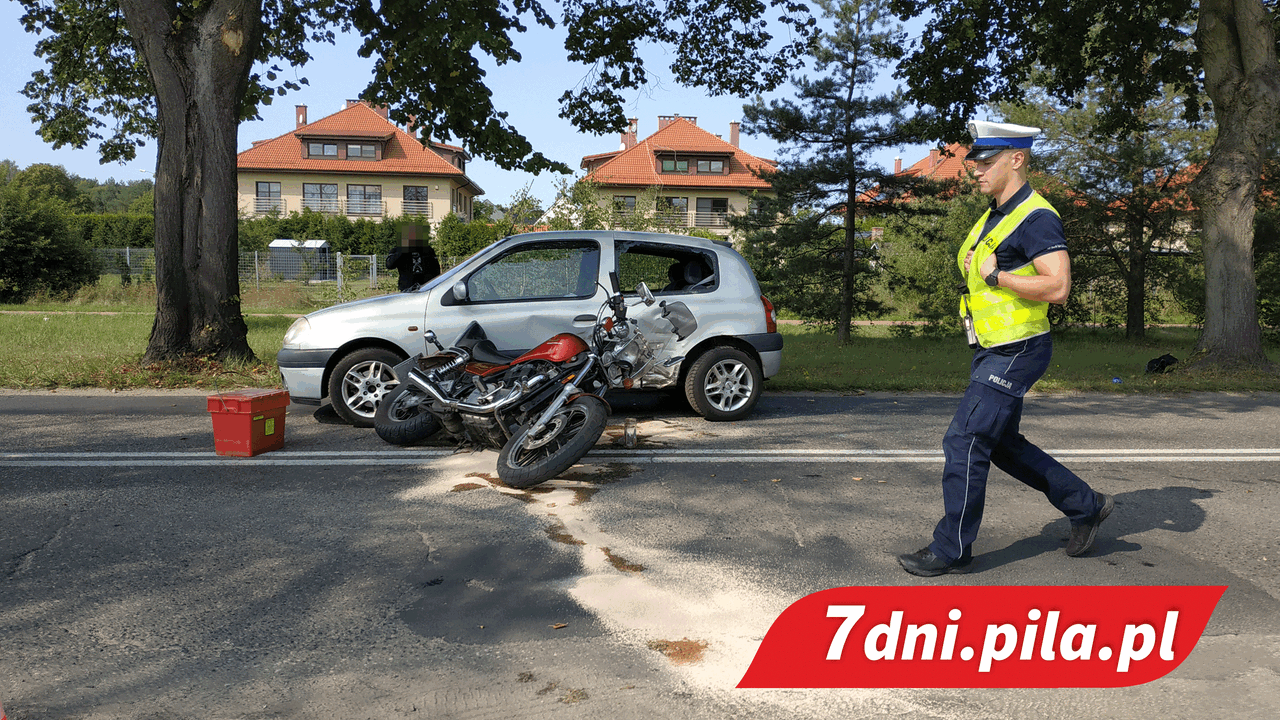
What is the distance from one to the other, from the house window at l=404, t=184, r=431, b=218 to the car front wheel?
53.8m

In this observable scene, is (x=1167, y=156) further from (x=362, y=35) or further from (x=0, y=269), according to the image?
(x=0, y=269)

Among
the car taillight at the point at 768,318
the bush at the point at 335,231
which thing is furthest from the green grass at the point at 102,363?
the bush at the point at 335,231

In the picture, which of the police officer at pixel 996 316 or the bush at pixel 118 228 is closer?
the police officer at pixel 996 316

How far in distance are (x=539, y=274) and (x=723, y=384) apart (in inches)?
77.8

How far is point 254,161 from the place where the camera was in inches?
2286

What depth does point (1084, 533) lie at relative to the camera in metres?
4.34

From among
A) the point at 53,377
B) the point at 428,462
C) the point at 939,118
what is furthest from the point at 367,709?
the point at 939,118

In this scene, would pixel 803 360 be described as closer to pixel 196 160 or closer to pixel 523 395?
pixel 523 395

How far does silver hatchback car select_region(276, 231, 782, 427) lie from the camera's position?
25.2 ft

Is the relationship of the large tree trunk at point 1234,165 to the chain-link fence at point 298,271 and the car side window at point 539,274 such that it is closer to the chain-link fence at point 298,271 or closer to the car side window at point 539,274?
the car side window at point 539,274

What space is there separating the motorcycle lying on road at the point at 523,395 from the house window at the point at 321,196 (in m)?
55.7

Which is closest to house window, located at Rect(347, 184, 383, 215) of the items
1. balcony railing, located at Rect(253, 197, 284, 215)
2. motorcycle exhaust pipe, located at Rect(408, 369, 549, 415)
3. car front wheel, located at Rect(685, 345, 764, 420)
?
balcony railing, located at Rect(253, 197, 284, 215)

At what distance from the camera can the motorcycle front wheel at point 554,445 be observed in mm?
5512

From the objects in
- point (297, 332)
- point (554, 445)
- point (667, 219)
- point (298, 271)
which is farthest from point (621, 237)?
point (298, 271)
